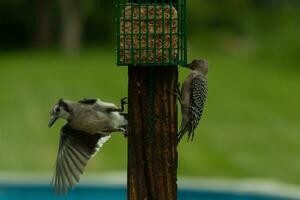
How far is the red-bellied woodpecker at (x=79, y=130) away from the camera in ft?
22.1

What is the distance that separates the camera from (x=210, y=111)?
18844 mm

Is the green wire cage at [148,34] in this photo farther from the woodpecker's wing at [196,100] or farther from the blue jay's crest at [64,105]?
the blue jay's crest at [64,105]

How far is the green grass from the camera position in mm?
14180

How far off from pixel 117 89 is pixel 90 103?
48.8ft

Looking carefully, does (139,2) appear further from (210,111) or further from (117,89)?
(117,89)

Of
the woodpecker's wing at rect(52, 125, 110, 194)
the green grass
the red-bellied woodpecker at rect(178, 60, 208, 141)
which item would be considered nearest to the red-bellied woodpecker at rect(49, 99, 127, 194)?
the woodpecker's wing at rect(52, 125, 110, 194)

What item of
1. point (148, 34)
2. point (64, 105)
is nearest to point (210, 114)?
point (64, 105)

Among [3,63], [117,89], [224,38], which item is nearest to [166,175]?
[117,89]

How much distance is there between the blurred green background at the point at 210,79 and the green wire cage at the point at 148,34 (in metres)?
7.39

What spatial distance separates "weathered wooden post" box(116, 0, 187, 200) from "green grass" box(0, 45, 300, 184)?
7307 millimetres

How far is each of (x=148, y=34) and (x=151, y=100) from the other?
1.35 ft

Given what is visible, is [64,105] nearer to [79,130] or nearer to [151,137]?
[79,130]

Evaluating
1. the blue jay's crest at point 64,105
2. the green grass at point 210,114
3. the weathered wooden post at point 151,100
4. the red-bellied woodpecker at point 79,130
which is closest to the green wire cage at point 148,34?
the weathered wooden post at point 151,100

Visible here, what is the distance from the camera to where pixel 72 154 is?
7008 millimetres
